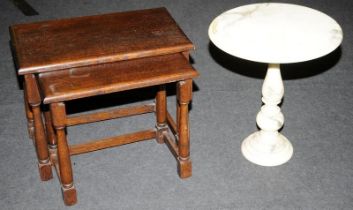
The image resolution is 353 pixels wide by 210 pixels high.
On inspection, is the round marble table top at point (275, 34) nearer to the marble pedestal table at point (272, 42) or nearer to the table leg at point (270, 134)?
the marble pedestal table at point (272, 42)

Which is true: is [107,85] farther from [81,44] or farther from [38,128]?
[38,128]

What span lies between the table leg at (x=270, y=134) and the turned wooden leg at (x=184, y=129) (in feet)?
0.97

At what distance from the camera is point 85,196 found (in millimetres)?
2086

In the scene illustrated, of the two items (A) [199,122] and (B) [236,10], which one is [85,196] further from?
→ (B) [236,10]

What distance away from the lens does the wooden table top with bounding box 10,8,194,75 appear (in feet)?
5.95

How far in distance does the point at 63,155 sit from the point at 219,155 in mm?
703

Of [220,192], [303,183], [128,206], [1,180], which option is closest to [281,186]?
[303,183]

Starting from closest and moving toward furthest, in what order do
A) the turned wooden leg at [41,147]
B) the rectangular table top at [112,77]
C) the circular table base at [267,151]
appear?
the rectangular table top at [112,77]
the turned wooden leg at [41,147]
the circular table base at [267,151]

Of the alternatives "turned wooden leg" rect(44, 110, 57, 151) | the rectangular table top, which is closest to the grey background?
"turned wooden leg" rect(44, 110, 57, 151)

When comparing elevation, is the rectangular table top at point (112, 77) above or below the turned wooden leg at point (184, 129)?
above

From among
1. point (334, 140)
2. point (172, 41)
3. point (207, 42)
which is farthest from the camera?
point (207, 42)

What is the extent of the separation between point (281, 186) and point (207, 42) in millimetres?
1183

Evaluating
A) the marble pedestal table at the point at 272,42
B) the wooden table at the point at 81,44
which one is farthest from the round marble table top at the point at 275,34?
the wooden table at the point at 81,44

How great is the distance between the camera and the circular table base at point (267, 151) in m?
2.24
